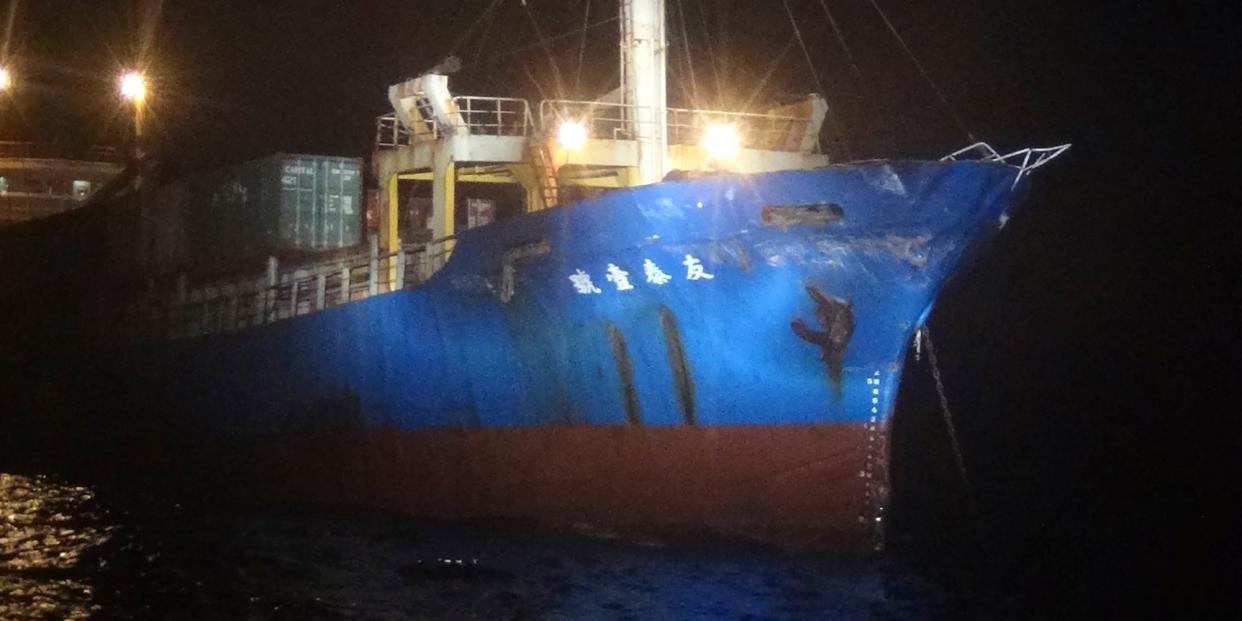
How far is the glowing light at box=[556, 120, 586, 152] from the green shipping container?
223 inches

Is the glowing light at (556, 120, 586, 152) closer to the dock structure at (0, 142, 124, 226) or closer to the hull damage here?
the hull damage

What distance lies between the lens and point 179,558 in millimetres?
12328

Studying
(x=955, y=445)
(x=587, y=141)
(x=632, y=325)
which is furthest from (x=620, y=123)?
(x=955, y=445)

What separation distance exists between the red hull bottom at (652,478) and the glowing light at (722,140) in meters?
5.01

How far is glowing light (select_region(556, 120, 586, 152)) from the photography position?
1427cm

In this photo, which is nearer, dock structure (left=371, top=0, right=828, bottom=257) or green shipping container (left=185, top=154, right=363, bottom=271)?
dock structure (left=371, top=0, right=828, bottom=257)

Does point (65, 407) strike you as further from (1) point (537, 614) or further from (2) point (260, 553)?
(1) point (537, 614)

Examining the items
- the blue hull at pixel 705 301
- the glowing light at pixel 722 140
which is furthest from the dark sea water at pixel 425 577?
the glowing light at pixel 722 140

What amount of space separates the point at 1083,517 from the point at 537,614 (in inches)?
340

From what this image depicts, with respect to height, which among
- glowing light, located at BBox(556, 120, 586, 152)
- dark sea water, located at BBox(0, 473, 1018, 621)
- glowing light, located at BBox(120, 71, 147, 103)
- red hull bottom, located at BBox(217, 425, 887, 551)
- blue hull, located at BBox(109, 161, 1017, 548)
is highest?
glowing light, located at BBox(120, 71, 147, 103)

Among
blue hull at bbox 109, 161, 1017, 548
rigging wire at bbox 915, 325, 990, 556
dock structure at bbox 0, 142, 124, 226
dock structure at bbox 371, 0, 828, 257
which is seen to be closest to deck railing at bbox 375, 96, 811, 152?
dock structure at bbox 371, 0, 828, 257

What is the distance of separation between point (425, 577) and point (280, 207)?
8933 millimetres

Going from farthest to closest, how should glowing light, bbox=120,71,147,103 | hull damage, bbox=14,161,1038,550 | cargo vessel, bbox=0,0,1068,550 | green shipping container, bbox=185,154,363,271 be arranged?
glowing light, bbox=120,71,147,103
green shipping container, bbox=185,154,363,271
cargo vessel, bbox=0,0,1068,550
hull damage, bbox=14,161,1038,550

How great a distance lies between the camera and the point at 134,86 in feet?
94.7
